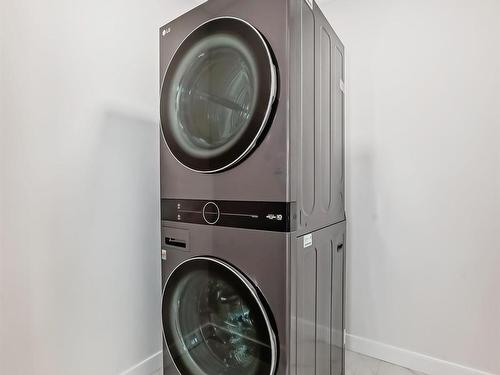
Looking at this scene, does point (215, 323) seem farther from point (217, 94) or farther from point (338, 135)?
point (338, 135)

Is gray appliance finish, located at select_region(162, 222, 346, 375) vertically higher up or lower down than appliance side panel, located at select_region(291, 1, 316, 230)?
lower down

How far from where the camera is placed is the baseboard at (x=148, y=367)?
62.7 inches

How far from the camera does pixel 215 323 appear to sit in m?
1.18

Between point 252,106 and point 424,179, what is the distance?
1248 millimetres

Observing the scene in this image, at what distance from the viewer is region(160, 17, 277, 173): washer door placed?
979mm

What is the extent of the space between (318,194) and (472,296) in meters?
1.14

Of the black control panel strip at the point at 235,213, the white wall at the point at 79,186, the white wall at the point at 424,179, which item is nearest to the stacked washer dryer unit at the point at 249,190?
the black control panel strip at the point at 235,213

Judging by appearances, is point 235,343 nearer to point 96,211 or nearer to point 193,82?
point 96,211

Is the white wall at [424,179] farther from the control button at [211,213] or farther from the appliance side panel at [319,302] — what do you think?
the control button at [211,213]

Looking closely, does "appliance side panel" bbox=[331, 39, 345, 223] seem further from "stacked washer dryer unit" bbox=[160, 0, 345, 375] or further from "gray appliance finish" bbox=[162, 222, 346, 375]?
"gray appliance finish" bbox=[162, 222, 346, 375]

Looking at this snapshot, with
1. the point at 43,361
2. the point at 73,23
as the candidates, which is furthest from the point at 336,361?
the point at 73,23

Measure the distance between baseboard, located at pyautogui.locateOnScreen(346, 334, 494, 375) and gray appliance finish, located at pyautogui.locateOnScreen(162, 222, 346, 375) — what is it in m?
0.50

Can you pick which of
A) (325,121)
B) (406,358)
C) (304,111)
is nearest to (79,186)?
(304,111)

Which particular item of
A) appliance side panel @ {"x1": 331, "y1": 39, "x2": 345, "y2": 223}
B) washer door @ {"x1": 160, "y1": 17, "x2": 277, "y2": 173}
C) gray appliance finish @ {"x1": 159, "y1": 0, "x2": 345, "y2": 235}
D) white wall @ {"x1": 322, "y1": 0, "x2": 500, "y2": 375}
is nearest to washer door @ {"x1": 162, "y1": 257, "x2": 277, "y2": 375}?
gray appliance finish @ {"x1": 159, "y1": 0, "x2": 345, "y2": 235}
